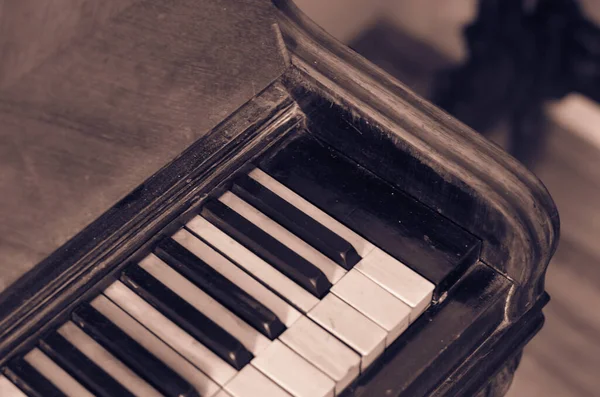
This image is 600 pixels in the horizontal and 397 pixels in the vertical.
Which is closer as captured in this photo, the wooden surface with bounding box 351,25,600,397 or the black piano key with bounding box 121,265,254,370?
the black piano key with bounding box 121,265,254,370

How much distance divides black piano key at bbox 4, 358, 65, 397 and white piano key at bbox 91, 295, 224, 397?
11 centimetres

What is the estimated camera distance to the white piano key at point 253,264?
4.72ft

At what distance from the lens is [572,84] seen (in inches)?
98.7

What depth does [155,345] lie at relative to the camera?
1.42m

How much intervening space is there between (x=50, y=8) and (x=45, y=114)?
0.13 m

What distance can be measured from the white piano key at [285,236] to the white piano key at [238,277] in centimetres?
7

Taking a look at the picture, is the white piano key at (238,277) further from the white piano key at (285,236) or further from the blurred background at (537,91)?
the blurred background at (537,91)

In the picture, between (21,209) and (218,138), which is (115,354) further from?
(218,138)

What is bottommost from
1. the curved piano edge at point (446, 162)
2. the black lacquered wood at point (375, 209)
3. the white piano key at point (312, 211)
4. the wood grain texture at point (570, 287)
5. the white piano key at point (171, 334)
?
the wood grain texture at point (570, 287)

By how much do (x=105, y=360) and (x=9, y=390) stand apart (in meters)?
0.12

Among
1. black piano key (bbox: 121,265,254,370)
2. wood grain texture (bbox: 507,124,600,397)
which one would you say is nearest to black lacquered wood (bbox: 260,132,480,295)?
black piano key (bbox: 121,265,254,370)

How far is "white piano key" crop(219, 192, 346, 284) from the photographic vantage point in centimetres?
147

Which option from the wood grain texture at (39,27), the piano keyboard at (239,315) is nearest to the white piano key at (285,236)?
the piano keyboard at (239,315)

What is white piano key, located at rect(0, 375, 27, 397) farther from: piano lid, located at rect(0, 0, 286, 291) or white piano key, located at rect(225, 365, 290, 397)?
white piano key, located at rect(225, 365, 290, 397)
